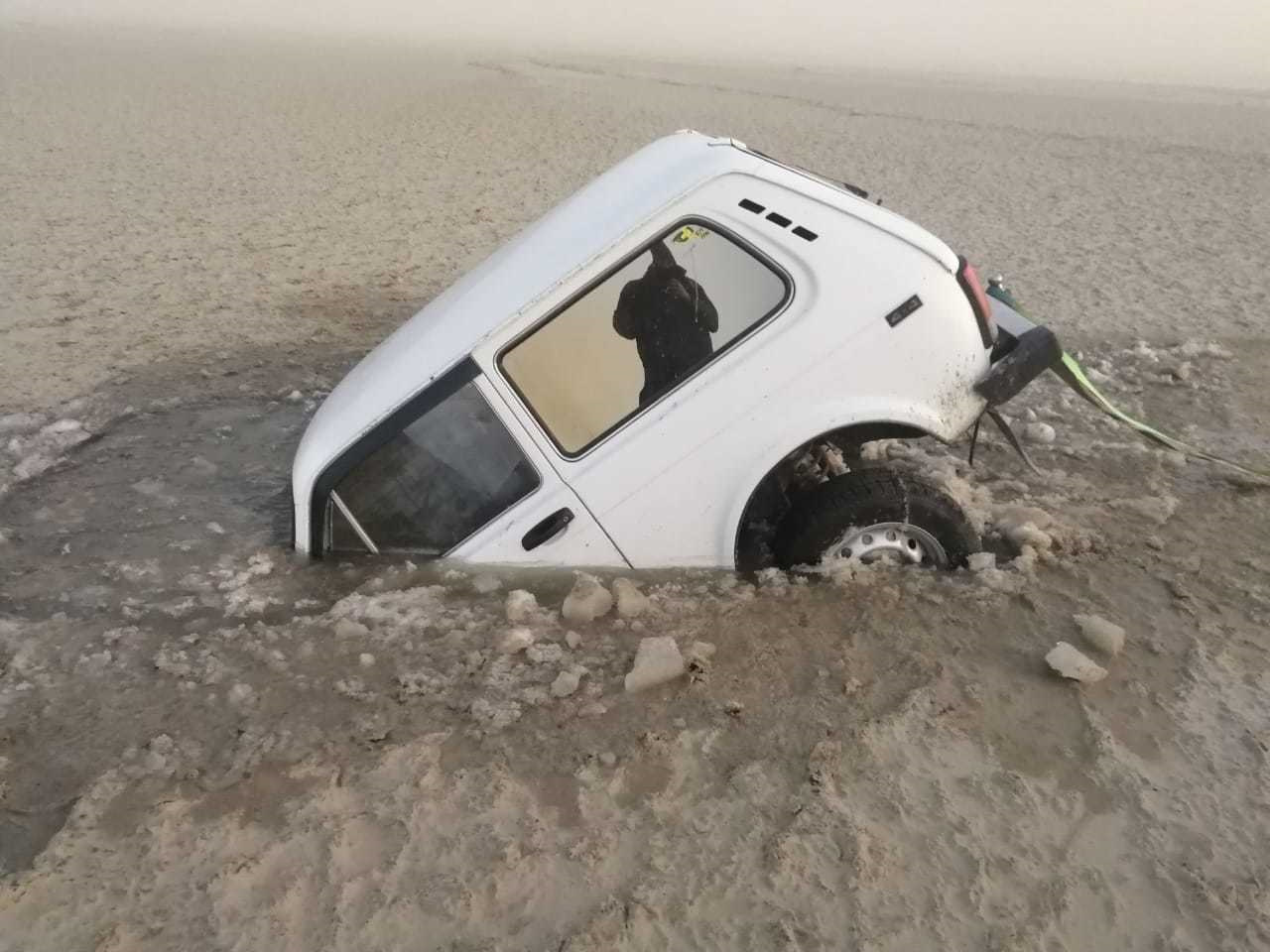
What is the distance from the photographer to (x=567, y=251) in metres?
3.87

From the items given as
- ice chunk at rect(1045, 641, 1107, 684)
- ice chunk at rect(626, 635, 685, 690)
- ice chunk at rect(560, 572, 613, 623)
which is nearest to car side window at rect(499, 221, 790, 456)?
ice chunk at rect(560, 572, 613, 623)

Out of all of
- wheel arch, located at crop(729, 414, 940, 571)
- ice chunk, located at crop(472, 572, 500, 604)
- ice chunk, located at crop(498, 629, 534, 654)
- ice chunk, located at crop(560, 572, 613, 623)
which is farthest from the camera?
ice chunk, located at crop(472, 572, 500, 604)

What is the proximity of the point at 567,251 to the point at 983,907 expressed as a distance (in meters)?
2.67

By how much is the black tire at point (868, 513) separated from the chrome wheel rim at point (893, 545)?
1.0 inches

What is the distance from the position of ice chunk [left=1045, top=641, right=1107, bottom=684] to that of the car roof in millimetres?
1566

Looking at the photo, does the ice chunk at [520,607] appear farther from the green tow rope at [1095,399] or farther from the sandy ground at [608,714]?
the green tow rope at [1095,399]

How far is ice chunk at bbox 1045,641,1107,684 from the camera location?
3.66 m

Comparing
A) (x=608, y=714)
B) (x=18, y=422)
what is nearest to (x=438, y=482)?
(x=608, y=714)

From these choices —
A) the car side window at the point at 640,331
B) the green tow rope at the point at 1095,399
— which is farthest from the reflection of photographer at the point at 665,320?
the green tow rope at the point at 1095,399

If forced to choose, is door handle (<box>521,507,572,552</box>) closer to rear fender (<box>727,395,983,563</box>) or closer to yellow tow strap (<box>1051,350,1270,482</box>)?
rear fender (<box>727,395,983,563</box>)

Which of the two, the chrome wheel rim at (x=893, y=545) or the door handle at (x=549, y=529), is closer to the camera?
the door handle at (x=549, y=529)

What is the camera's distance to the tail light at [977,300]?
3879 mm

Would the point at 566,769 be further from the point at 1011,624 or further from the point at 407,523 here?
the point at 1011,624

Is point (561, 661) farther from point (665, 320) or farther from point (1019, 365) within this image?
point (1019, 365)
